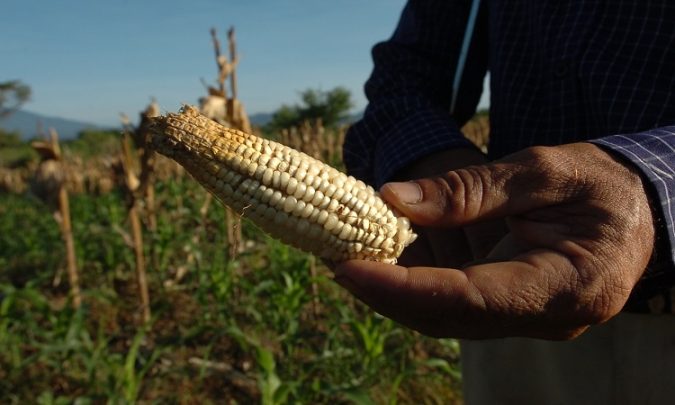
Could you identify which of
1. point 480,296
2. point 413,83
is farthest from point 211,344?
point 480,296

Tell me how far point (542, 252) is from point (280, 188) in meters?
0.64

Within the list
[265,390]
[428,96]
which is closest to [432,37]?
[428,96]

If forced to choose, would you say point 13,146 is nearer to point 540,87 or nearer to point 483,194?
point 540,87

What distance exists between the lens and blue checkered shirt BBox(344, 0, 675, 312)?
136cm

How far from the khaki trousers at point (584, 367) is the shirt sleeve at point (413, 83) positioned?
757 mm

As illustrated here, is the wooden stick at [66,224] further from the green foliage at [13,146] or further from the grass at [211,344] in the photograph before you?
the green foliage at [13,146]

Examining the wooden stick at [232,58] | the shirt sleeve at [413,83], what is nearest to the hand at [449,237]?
the shirt sleeve at [413,83]

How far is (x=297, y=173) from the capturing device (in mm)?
1374

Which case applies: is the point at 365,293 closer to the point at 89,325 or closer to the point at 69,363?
the point at 69,363

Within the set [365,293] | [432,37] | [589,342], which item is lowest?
[589,342]

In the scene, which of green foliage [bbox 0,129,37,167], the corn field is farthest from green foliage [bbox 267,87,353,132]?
the corn field

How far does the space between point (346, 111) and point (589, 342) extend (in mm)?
55116

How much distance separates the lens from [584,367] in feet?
5.47

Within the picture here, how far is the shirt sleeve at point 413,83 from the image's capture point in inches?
75.0
